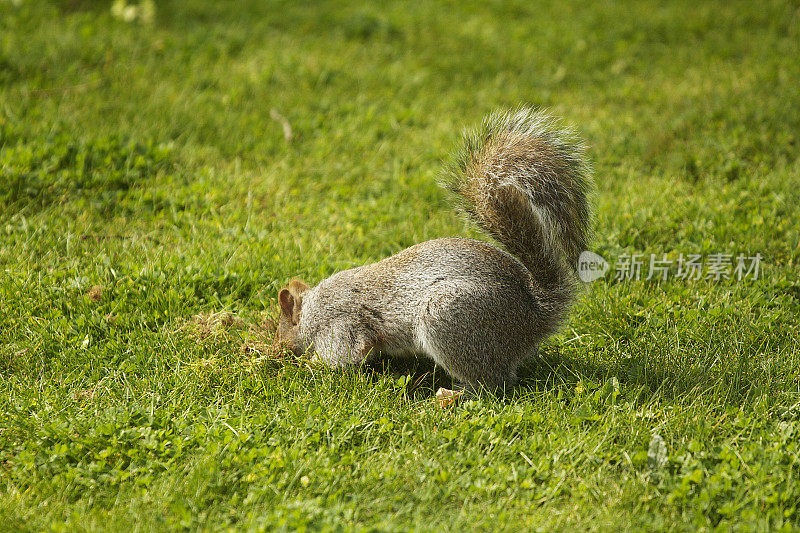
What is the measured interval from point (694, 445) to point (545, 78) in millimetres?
4750

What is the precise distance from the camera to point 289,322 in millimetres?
3553

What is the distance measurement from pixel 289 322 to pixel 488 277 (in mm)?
1042

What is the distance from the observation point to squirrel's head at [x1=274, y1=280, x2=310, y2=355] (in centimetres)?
351

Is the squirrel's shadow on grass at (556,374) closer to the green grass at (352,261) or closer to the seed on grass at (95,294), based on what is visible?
the green grass at (352,261)

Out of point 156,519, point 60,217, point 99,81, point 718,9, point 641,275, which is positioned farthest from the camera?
point 718,9

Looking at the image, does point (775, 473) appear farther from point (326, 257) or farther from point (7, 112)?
point (7, 112)

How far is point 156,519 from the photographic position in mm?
2479

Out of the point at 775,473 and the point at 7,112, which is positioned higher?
the point at 7,112

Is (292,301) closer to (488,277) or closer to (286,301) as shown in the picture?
(286,301)

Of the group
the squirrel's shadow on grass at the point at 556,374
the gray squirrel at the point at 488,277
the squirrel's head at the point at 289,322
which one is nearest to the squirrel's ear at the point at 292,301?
the squirrel's head at the point at 289,322

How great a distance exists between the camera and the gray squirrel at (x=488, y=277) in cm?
312

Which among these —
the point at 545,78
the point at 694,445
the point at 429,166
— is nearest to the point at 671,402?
the point at 694,445

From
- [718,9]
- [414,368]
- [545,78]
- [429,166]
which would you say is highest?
[718,9]

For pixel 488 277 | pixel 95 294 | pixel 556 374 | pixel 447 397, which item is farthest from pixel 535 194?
pixel 95 294
